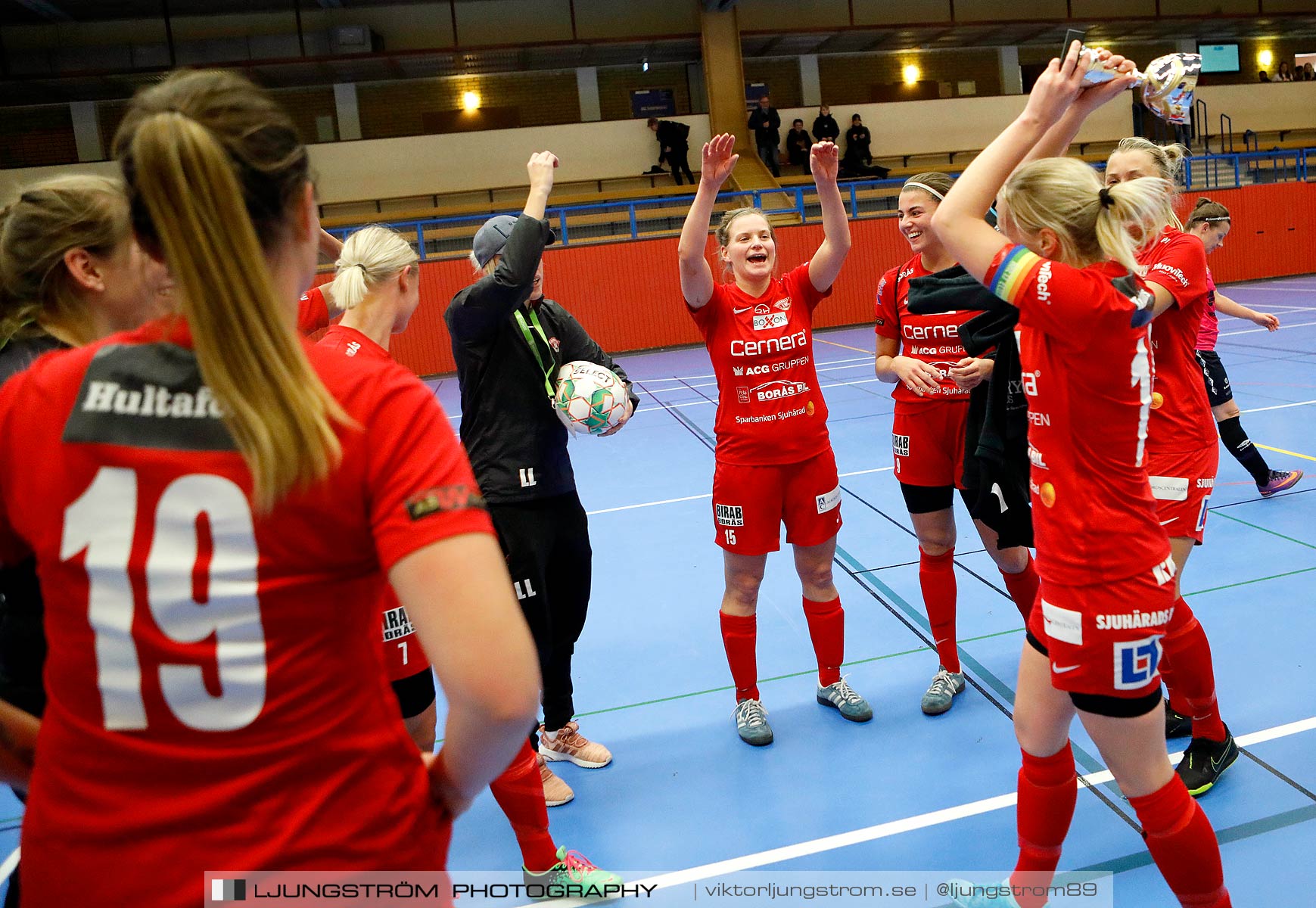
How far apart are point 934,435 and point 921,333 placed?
0.42 meters

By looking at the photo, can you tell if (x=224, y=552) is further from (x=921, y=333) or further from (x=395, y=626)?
(x=921, y=333)

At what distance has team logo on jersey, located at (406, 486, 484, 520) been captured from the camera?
3.38 ft

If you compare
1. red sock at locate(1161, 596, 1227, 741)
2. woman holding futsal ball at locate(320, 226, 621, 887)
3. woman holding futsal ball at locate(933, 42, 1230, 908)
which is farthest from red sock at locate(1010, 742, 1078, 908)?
woman holding futsal ball at locate(320, 226, 621, 887)

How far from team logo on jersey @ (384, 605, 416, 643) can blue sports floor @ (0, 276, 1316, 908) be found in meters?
0.92

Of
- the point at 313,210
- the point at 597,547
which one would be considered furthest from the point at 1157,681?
the point at 597,547

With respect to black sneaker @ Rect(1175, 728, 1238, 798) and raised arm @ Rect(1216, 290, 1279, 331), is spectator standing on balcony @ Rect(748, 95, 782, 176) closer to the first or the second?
raised arm @ Rect(1216, 290, 1279, 331)

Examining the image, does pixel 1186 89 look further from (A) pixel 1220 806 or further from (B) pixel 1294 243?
(B) pixel 1294 243

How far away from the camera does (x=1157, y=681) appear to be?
6.86ft

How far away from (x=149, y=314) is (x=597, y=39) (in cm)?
2031

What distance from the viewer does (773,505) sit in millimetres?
3646

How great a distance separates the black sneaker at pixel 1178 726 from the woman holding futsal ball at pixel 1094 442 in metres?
1.34

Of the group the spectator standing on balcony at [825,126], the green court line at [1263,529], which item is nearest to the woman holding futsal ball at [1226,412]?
the green court line at [1263,529]

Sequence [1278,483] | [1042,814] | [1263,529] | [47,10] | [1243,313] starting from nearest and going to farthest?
1. [1042,814]
2. [1263,529]
3. [1278,483]
4. [1243,313]
5. [47,10]

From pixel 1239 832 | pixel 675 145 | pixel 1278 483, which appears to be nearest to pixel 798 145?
pixel 675 145
